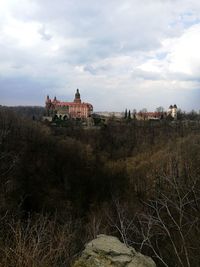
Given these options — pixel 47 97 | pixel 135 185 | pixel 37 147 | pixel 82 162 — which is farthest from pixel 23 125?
pixel 47 97

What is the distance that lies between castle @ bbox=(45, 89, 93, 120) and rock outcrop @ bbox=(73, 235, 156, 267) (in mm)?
124327

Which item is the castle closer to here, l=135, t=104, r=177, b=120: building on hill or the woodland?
l=135, t=104, r=177, b=120: building on hill

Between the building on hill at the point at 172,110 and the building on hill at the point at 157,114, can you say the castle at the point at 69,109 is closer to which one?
the building on hill at the point at 157,114

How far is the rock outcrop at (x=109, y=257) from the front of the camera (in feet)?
20.3

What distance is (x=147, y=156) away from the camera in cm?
8106

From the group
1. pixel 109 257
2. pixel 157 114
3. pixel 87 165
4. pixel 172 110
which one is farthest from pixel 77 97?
pixel 109 257

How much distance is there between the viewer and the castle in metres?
133

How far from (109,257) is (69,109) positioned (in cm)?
13259

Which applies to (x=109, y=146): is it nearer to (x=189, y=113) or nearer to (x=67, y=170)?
(x=67, y=170)

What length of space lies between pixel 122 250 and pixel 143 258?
0.34 metres

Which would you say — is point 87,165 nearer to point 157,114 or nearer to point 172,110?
point 157,114

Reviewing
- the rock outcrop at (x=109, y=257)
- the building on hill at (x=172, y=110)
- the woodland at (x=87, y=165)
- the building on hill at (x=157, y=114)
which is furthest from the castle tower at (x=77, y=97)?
the rock outcrop at (x=109, y=257)

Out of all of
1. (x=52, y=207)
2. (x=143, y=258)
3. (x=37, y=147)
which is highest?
(x=143, y=258)

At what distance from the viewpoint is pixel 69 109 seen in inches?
5438
